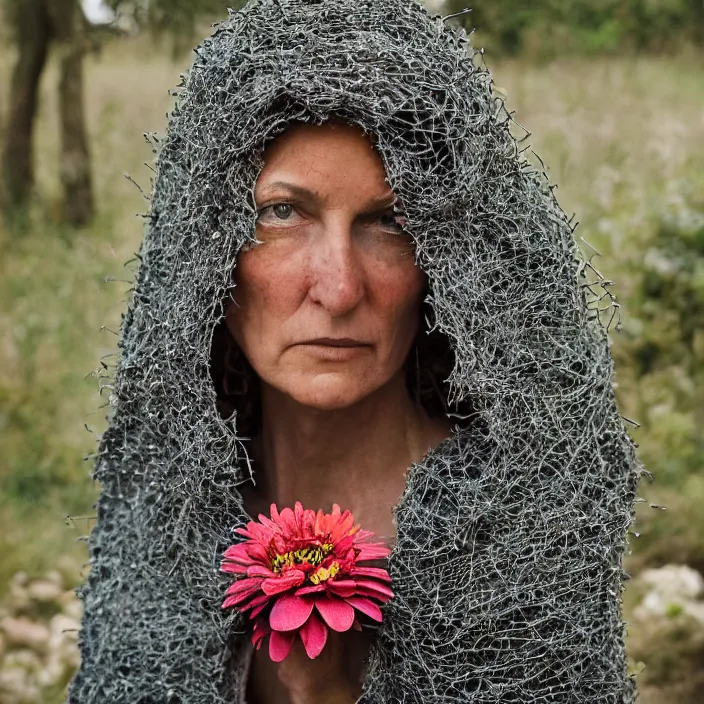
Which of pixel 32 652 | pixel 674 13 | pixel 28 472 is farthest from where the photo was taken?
pixel 674 13

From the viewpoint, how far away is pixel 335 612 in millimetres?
1565

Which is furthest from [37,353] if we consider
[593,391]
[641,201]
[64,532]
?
[593,391]

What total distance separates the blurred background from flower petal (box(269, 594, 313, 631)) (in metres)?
1.73

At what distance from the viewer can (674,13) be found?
821cm

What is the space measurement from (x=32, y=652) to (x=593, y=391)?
7.28 ft

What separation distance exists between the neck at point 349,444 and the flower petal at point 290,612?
502mm

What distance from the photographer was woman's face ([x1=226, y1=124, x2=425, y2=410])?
1.77 m

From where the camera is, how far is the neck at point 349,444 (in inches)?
80.9

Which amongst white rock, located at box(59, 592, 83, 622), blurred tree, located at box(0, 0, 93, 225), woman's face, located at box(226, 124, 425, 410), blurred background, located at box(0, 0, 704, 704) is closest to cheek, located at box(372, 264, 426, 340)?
woman's face, located at box(226, 124, 425, 410)

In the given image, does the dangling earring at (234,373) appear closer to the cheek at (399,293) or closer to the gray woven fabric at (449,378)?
the gray woven fabric at (449,378)

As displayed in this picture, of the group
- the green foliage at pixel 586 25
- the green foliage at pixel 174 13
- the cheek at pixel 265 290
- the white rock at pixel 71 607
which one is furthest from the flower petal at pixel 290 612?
the green foliage at pixel 586 25

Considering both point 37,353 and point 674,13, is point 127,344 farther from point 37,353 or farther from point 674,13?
point 674,13

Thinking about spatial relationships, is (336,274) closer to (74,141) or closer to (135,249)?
(135,249)

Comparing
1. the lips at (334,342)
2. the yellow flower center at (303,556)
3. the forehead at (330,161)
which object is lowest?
the yellow flower center at (303,556)
